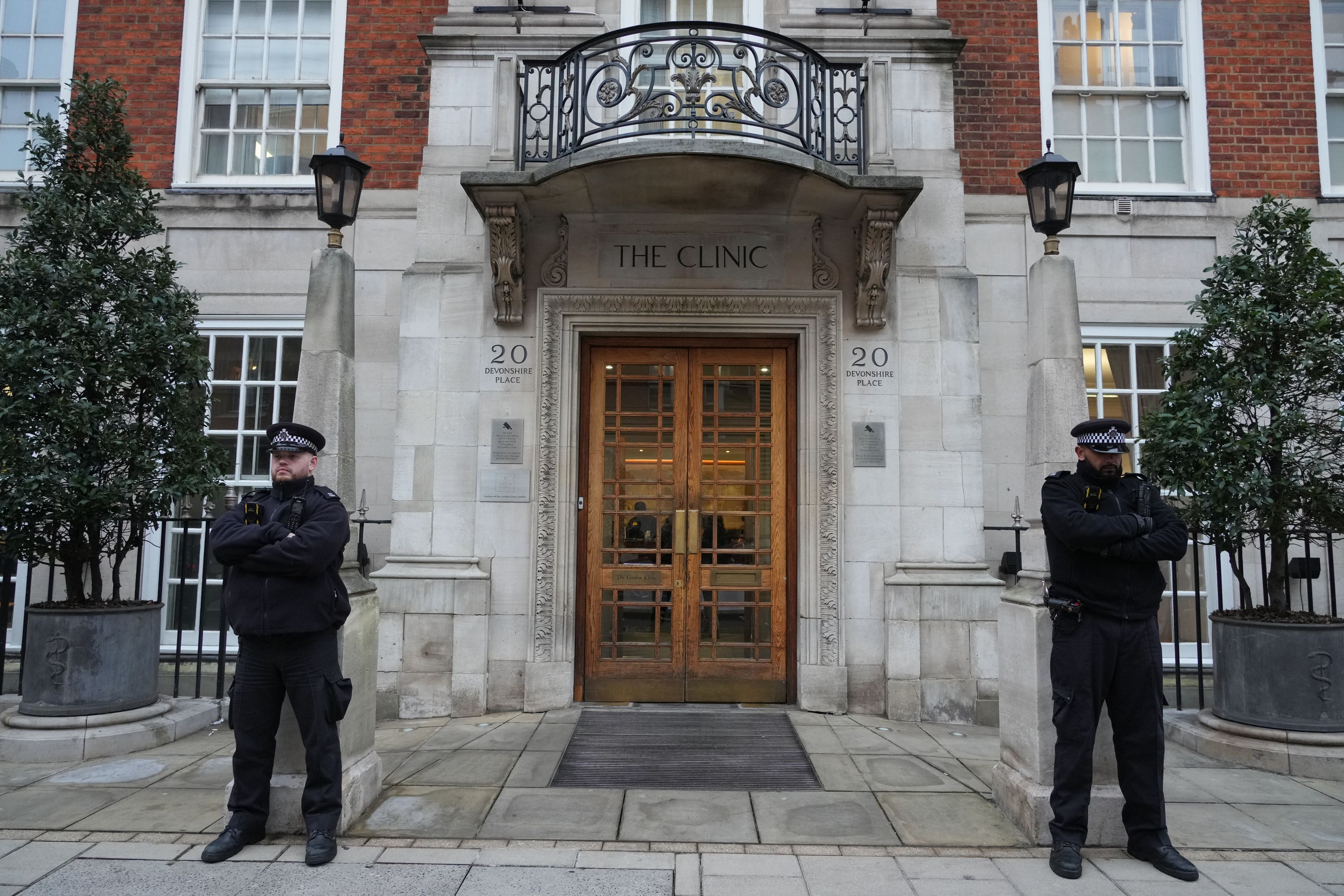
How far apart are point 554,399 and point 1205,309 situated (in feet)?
16.6

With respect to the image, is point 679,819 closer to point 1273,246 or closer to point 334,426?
point 334,426

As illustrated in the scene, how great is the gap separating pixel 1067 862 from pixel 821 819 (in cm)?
126

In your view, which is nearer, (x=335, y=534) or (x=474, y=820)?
(x=335, y=534)

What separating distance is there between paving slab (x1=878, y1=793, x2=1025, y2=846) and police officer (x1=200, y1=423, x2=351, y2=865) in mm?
2991

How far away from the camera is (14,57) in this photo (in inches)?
353

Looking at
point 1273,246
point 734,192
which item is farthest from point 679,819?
point 1273,246

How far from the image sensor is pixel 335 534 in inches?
165

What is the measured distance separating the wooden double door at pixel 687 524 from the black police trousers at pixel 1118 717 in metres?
3.29

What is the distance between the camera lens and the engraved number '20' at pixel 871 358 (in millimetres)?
7305

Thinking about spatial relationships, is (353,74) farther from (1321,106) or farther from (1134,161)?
(1321,106)

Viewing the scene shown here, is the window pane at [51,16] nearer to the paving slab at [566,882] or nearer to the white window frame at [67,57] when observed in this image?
the white window frame at [67,57]

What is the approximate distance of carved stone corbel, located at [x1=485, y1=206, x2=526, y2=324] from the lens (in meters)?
6.95

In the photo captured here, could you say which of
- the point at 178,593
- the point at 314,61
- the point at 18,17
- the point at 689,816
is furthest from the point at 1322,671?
the point at 18,17

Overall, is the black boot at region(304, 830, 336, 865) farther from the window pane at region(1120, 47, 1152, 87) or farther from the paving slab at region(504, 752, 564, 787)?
the window pane at region(1120, 47, 1152, 87)
